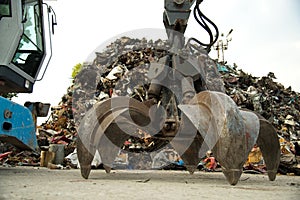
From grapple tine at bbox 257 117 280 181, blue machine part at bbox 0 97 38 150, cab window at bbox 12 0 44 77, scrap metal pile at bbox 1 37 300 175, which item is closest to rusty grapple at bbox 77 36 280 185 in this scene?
grapple tine at bbox 257 117 280 181

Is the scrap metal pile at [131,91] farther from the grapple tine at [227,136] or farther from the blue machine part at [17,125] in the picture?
the grapple tine at [227,136]

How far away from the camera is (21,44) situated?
534 cm

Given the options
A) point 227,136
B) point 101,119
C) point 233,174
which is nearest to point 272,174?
point 233,174

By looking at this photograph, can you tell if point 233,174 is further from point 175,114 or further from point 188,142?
point 188,142

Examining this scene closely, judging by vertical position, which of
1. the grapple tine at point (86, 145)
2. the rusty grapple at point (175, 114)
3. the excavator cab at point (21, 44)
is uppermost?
the excavator cab at point (21, 44)

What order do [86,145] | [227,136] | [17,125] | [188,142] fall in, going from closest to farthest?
[227,136] < [86,145] < [188,142] < [17,125]

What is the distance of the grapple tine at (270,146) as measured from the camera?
12.3 feet

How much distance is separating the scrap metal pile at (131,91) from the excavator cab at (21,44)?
11.5 feet

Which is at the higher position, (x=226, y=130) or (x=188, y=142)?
(x=226, y=130)

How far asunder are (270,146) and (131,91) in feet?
21.7

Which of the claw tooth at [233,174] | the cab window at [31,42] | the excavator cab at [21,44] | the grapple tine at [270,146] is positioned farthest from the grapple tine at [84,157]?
the cab window at [31,42]

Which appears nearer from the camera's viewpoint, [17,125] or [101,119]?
[101,119]

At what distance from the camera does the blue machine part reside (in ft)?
16.0

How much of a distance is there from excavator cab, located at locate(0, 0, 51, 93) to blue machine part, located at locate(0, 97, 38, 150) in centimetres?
33
